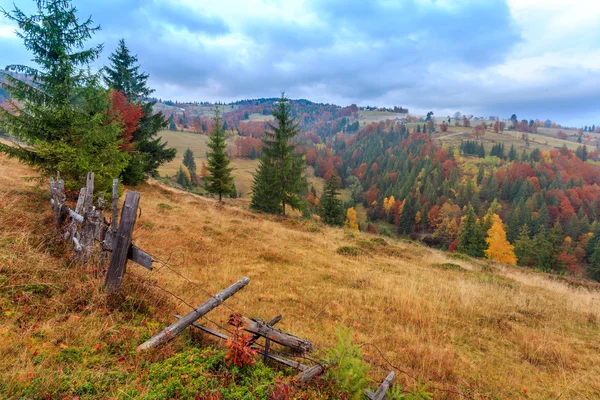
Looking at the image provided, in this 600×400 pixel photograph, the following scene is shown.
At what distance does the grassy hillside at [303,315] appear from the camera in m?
3.83

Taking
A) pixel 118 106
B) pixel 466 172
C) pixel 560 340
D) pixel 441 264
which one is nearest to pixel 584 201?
pixel 466 172

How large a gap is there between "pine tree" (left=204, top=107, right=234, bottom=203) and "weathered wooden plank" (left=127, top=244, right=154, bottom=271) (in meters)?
26.4

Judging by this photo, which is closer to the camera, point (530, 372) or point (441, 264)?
point (530, 372)

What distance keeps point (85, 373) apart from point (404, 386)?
15.9 ft

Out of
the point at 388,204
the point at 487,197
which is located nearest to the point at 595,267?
the point at 487,197

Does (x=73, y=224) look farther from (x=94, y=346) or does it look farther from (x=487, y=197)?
(x=487, y=197)

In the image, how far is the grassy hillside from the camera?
3.83 meters

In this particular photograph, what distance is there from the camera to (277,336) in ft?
13.9

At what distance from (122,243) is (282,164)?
25.1 metres

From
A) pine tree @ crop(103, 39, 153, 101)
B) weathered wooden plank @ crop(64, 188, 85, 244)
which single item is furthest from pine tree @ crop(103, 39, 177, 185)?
weathered wooden plank @ crop(64, 188, 85, 244)

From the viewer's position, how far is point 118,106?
21.3m

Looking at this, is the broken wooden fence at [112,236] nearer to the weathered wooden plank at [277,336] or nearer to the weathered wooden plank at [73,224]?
the weathered wooden plank at [73,224]

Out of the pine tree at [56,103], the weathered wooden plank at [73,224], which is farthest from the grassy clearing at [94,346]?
the pine tree at [56,103]

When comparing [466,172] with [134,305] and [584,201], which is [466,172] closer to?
[584,201]
